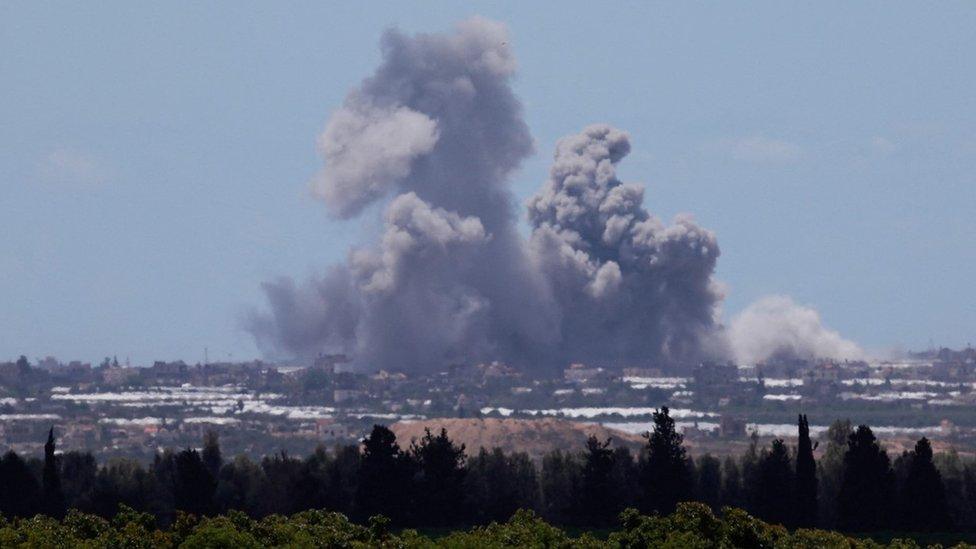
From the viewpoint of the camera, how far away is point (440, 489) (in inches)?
5015

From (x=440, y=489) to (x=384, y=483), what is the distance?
342 centimetres

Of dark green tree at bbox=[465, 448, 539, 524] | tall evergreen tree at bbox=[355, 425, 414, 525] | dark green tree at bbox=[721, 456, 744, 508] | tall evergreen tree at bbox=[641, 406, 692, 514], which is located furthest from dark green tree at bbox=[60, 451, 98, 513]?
dark green tree at bbox=[721, 456, 744, 508]

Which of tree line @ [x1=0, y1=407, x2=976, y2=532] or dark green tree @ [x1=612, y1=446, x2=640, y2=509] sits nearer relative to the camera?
tree line @ [x1=0, y1=407, x2=976, y2=532]

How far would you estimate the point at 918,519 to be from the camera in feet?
389

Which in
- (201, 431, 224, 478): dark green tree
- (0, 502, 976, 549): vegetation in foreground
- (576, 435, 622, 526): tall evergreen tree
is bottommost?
(0, 502, 976, 549): vegetation in foreground

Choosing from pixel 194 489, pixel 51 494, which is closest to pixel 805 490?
pixel 194 489

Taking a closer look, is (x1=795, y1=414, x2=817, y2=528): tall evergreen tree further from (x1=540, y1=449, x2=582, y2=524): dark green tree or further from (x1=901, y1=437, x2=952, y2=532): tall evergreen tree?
(x1=540, y1=449, x2=582, y2=524): dark green tree

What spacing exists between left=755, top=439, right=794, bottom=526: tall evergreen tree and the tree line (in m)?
0.08

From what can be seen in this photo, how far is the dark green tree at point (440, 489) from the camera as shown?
413 ft

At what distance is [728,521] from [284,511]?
53.5m

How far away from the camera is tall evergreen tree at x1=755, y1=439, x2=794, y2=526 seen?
401 ft

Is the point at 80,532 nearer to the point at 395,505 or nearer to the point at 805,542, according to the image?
the point at 805,542

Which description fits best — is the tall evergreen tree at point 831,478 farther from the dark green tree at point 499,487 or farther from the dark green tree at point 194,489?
the dark green tree at point 194,489

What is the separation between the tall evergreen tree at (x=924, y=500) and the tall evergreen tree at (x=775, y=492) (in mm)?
6588
